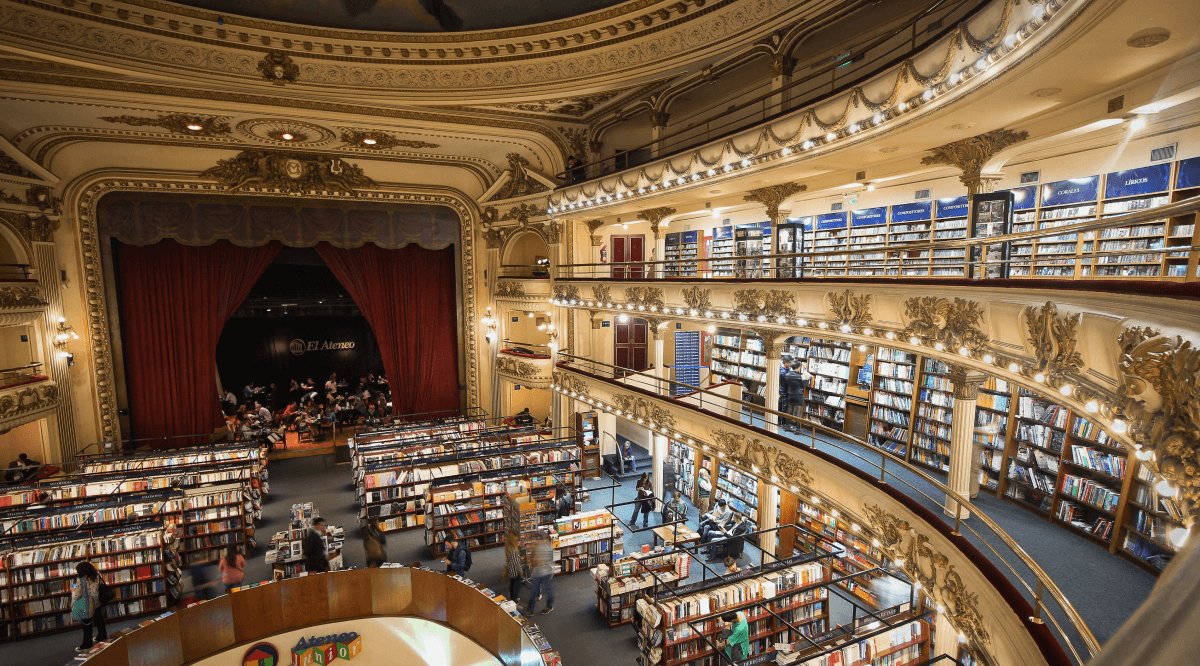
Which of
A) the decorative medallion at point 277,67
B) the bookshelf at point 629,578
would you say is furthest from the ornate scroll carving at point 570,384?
the decorative medallion at point 277,67

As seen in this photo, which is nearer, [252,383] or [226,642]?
[226,642]

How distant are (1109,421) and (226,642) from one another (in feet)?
30.7

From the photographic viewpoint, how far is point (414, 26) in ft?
38.8

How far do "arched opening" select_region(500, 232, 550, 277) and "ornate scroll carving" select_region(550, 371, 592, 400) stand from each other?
322 cm

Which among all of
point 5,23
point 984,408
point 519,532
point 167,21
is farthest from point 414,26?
point 984,408

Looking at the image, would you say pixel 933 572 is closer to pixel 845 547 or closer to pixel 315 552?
pixel 845 547

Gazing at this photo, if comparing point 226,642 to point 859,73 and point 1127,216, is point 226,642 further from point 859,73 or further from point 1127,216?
point 859,73

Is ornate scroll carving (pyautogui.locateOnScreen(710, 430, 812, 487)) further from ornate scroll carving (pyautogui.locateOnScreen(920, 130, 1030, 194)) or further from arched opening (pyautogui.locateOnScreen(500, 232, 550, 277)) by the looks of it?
arched opening (pyautogui.locateOnScreen(500, 232, 550, 277))

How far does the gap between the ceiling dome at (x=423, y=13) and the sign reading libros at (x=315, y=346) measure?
30.2 feet

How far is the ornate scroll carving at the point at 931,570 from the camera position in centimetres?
520

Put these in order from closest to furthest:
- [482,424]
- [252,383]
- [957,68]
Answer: [957,68] → [482,424] → [252,383]

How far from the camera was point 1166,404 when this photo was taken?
2717 millimetres

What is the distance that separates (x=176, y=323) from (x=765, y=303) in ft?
47.1

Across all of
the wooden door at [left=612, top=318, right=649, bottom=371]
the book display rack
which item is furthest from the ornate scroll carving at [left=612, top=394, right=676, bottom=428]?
the book display rack
